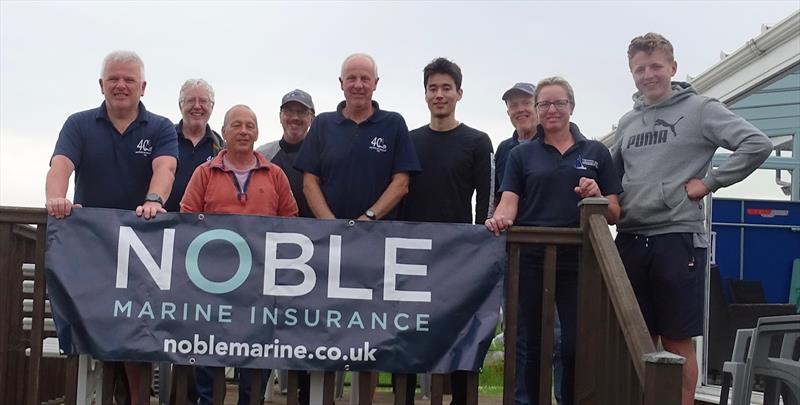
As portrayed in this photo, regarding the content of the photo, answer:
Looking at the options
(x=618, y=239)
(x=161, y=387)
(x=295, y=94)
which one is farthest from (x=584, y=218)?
(x=161, y=387)

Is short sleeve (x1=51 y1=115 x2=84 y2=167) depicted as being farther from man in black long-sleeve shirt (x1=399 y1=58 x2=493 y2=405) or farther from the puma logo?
the puma logo

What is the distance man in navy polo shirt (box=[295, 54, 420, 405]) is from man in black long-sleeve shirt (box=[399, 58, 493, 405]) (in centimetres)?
20

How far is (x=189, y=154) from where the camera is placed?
538 centimetres

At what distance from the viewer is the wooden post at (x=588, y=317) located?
14.0ft

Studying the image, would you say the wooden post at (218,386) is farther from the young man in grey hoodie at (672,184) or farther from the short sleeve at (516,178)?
the young man in grey hoodie at (672,184)

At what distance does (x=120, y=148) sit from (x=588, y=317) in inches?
93.4

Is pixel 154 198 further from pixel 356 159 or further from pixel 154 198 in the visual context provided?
pixel 356 159

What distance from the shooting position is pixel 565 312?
176 inches

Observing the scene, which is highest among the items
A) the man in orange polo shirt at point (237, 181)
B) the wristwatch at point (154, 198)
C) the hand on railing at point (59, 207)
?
the man in orange polo shirt at point (237, 181)

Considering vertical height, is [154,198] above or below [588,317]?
above

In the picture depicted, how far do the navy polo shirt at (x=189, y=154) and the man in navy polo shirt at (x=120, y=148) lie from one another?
673 millimetres

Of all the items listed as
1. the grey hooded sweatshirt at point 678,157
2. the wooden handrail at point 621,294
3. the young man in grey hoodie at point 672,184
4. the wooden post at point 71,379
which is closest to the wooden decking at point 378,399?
the wooden post at point 71,379

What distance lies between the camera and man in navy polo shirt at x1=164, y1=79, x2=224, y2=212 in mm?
5359

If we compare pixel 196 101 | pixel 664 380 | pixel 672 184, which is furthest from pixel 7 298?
pixel 672 184
